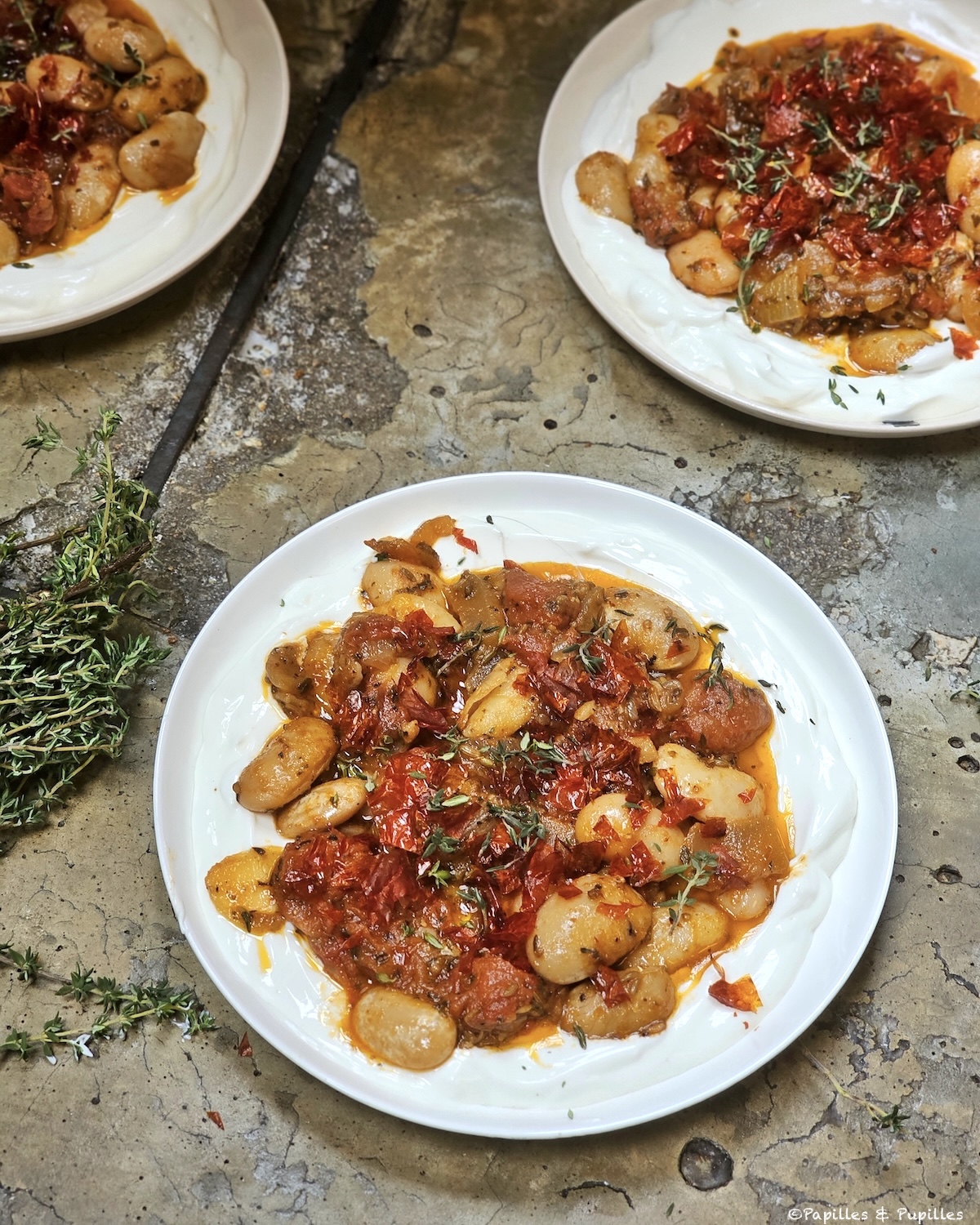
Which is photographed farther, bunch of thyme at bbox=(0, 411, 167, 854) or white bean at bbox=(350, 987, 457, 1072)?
bunch of thyme at bbox=(0, 411, 167, 854)

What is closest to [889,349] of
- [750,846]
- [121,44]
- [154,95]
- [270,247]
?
[750,846]

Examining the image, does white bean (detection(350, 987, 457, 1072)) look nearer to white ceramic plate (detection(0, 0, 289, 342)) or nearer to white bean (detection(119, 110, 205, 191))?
white ceramic plate (detection(0, 0, 289, 342))

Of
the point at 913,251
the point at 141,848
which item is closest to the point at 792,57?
the point at 913,251

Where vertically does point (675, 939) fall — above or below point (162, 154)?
below

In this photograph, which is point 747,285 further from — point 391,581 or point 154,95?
point 154,95

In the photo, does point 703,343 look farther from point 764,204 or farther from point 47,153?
point 47,153

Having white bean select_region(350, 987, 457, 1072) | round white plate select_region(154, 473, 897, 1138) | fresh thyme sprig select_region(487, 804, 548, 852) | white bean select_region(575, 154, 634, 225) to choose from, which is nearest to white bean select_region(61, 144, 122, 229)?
round white plate select_region(154, 473, 897, 1138)

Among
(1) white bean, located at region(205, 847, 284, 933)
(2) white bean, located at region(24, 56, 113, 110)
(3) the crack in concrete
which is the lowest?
(1) white bean, located at region(205, 847, 284, 933)
